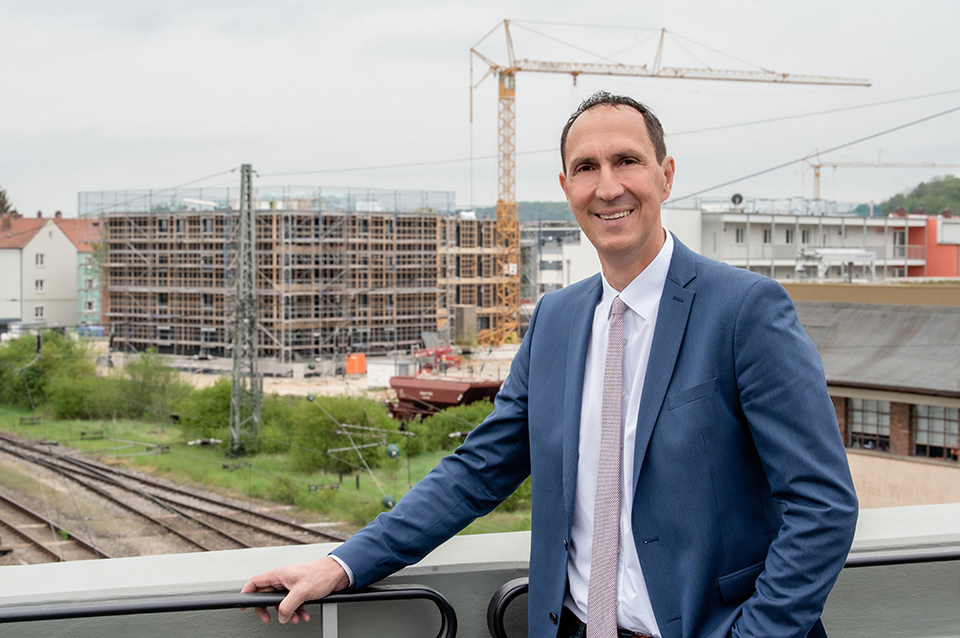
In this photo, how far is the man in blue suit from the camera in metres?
1.46

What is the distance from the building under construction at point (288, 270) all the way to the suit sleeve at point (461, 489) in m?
43.1

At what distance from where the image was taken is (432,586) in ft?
6.50

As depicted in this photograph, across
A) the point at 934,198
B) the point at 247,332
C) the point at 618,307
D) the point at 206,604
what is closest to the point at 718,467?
the point at 618,307

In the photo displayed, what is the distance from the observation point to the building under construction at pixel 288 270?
45.7 m

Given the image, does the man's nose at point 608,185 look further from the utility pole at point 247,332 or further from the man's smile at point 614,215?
the utility pole at point 247,332

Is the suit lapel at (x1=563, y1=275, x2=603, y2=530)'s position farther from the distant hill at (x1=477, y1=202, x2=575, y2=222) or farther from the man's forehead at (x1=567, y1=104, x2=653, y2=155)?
the distant hill at (x1=477, y1=202, x2=575, y2=222)

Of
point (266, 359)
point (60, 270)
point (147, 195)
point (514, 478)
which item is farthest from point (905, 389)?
point (60, 270)

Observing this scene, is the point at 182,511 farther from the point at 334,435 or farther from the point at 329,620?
the point at 329,620

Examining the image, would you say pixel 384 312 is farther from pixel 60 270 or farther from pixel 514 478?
pixel 514 478

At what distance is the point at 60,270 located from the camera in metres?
53.1

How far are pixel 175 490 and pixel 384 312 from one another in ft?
94.2

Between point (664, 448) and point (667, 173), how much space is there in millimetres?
509

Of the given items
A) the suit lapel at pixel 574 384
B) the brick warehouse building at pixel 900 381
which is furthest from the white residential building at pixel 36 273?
the suit lapel at pixel 574 384

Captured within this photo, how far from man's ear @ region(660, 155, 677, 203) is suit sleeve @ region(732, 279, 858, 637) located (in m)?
0.31
